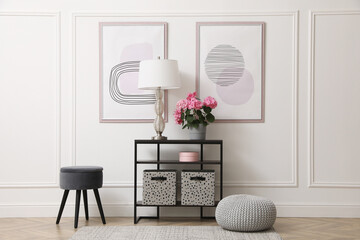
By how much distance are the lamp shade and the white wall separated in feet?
1.08

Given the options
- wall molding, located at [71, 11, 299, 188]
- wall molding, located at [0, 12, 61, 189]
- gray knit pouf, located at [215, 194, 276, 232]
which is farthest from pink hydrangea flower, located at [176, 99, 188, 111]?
wall molding, located at [0, 12, 61, 189]

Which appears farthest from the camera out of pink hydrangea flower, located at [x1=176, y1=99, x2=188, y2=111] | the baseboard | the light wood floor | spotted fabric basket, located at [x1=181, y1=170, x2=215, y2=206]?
the baseboard

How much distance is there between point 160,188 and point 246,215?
0.93m

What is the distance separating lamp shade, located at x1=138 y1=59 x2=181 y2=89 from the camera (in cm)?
442

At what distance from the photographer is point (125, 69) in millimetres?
4809

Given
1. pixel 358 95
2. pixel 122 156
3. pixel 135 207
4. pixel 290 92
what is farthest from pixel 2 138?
pixel 358 95

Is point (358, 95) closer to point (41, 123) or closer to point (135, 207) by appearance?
point (135, 207)

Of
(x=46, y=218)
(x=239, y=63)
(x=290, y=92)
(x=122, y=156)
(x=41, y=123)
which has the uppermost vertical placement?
(x=239, y=63)

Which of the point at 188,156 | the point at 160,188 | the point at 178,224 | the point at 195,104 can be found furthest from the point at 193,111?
the point at 178,224

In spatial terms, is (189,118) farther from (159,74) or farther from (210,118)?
(159,74)

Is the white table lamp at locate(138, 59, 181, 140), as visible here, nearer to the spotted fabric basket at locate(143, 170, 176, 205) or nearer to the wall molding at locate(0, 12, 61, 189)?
the spotted fabric basket at locate(143, 170, 176, 205)

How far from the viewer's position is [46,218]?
4.69 meters

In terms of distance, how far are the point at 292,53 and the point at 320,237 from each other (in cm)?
189

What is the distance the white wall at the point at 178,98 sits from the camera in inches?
187
